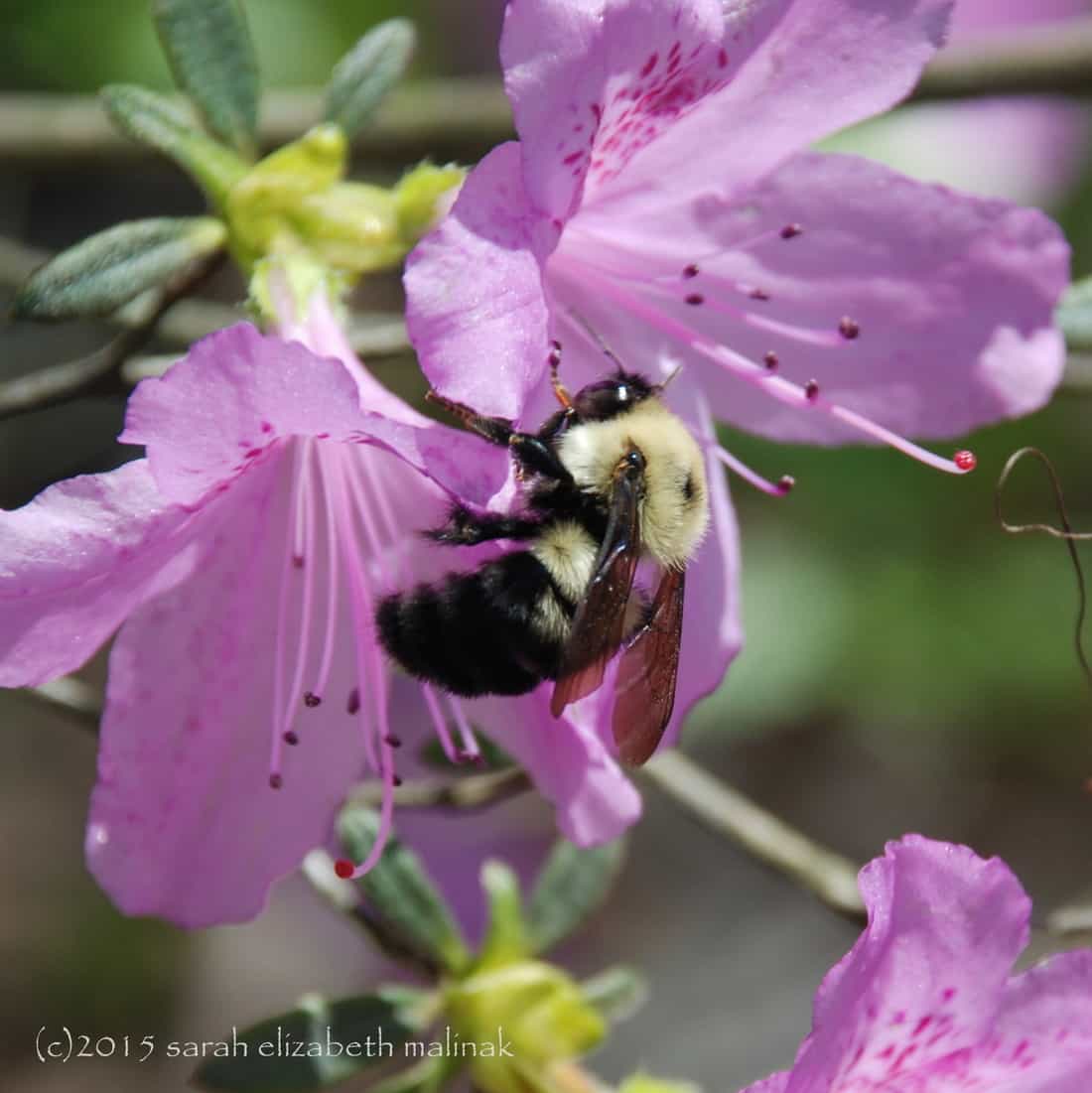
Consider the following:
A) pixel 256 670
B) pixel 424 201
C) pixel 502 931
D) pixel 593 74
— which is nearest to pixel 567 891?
pixel 502 931

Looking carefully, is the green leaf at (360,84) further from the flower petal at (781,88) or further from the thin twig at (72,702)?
the thin twig at (72,702)

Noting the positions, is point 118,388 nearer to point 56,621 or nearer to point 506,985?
point 56,621

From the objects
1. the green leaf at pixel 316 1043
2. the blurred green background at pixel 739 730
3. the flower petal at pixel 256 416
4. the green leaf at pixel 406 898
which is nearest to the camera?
the flower petal at pixel 256 416

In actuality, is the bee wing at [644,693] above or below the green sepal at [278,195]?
below

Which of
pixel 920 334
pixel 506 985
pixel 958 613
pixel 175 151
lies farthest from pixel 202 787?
pixel 958 613

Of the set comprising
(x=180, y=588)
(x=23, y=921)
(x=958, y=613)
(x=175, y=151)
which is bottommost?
(x=23, y=921)

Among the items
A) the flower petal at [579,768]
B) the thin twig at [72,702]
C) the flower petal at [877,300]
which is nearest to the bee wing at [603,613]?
the flower petal at [579,768]

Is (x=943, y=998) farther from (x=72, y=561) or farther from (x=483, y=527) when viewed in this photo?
(x=72, y=561)
